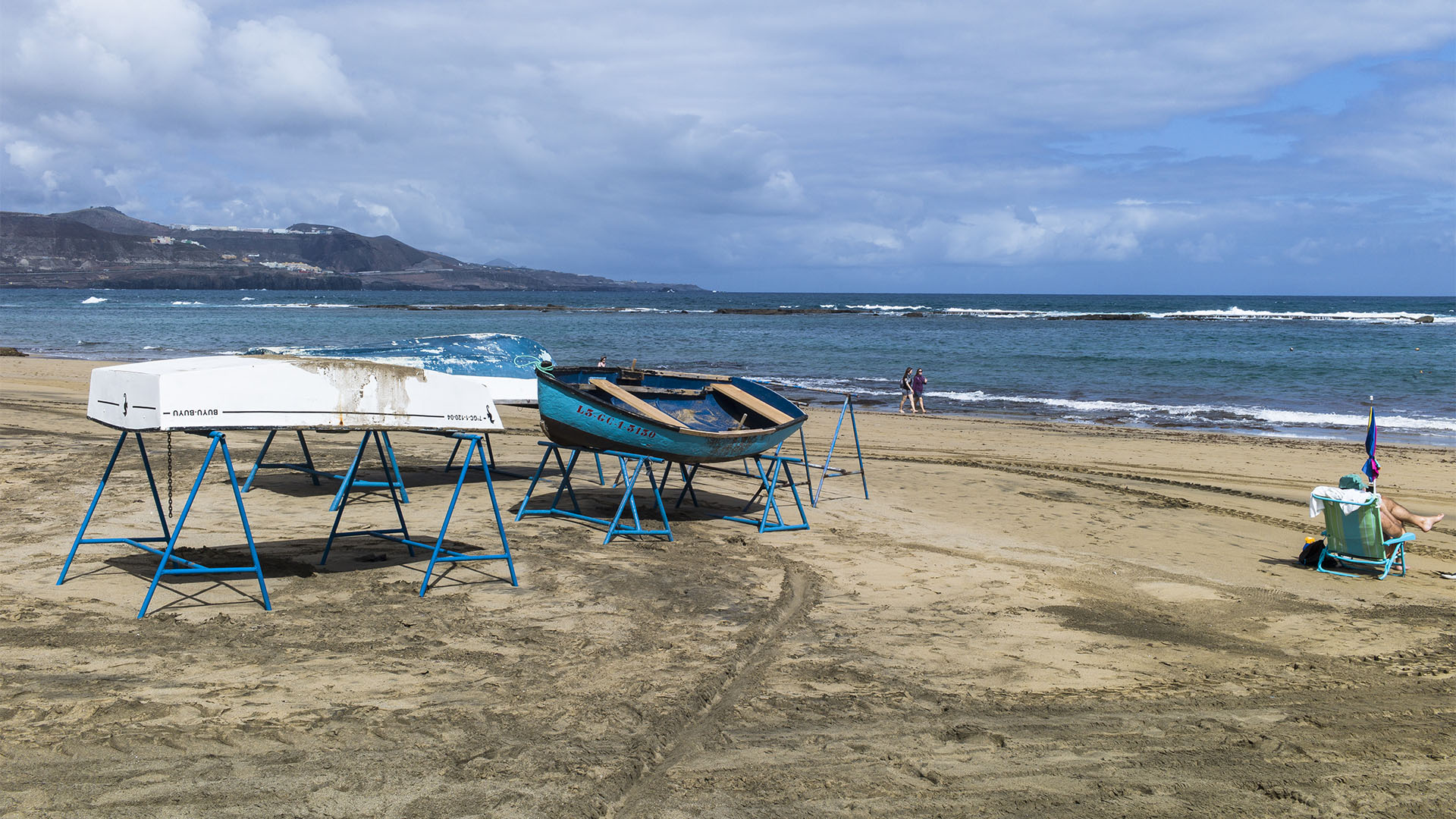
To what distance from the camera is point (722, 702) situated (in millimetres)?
5086

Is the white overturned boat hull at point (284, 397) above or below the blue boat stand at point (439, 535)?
above

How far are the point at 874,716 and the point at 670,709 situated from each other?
3.47 feet

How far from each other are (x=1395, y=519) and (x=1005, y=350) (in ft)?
114

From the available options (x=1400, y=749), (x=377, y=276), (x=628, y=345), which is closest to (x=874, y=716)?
(x=1400, y=749)

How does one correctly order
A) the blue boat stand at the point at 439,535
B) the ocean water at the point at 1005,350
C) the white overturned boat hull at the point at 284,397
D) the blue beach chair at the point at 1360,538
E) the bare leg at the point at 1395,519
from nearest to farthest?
the white overturned boat hull at the point at 284,397 < the blue boat stand at the point at 439,535 < the blue beach chair at the point at 1360,538 < the bare leg at the point at 1395,519 < the ocean water at the point at 1005,350

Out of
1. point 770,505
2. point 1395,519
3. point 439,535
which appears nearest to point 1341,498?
point 1395,519

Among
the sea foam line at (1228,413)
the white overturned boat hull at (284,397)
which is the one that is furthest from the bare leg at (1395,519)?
the sea foam line at (1228,413)

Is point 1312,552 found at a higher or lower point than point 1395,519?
lower

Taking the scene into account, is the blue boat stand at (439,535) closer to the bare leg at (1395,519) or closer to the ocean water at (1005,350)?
the bare leg at (1395,519)

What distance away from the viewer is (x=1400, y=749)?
480 centimetres

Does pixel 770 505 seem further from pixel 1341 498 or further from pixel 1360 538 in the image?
pixel 1360 538

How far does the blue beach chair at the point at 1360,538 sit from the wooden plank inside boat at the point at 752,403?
5.02 m

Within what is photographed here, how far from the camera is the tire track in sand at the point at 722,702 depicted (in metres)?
4.09

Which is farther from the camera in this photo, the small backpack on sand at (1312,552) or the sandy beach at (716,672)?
the small backpack on sand at (1312,552)
